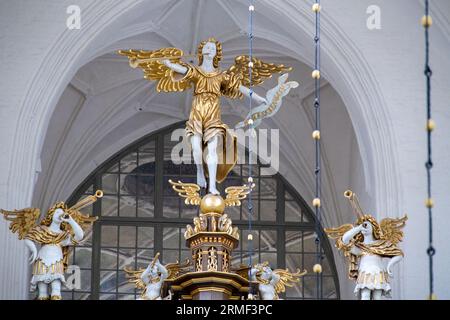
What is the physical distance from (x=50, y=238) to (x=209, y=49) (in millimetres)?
2849

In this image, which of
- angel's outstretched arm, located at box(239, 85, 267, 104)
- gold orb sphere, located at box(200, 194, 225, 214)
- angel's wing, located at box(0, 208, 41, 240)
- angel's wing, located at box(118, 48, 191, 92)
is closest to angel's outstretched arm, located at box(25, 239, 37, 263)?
angel's wing, located at box(0, 208, 41, 240)

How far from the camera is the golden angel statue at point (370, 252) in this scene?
1802 cm

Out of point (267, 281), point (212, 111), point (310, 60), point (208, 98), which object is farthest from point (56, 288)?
point (310, 60)

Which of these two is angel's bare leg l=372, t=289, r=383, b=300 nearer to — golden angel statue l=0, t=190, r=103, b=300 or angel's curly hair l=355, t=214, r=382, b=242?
angel's curly hair l=355, t=214, r=382, b=242

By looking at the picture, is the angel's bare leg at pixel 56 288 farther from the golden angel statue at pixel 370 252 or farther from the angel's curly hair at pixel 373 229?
the angel's curly hair at pixel 373 229

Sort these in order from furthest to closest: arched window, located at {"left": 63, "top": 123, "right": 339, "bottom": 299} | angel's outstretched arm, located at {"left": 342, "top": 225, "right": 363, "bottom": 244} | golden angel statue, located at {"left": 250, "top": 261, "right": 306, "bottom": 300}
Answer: arched window, located at {"left": 63, "top": 123, "right": 339, "bottom": 299}
golden angel statue, located at {"left": 250, "top": 261, "right": 306, "bottom": 300}
angel's outstretched arm, located at {"left": 342, "top": 225, "right": 363, "bottom": 244}

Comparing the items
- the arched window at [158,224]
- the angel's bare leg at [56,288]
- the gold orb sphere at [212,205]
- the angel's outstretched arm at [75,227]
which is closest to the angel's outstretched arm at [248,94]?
the gold orb sphere at [212,205]

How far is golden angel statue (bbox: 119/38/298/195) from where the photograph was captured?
61.4ft

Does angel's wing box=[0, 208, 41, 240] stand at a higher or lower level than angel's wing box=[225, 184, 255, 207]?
lower

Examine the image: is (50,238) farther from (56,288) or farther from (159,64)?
(159,64)

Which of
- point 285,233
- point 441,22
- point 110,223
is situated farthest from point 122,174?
point 441,22

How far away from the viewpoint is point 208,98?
18.9 metres

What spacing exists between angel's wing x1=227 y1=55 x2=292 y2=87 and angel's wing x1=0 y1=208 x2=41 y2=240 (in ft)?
9.25

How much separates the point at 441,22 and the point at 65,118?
6094 millimetres
